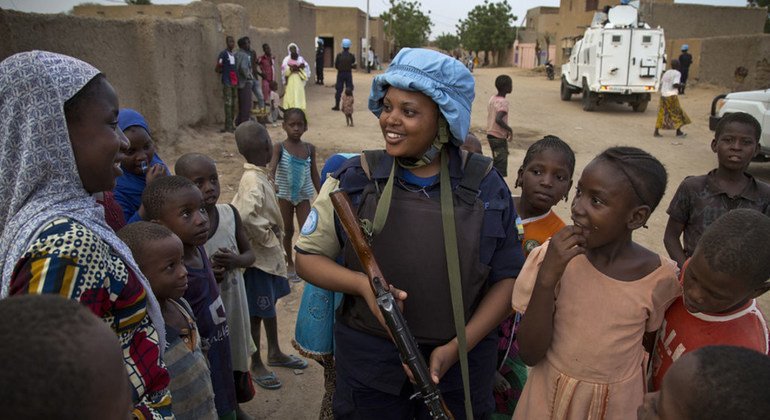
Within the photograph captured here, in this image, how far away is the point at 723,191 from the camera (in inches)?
111

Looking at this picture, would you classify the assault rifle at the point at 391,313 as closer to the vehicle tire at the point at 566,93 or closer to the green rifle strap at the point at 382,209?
the green rifle strap at the point at 382,209

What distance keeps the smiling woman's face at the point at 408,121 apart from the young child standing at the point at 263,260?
167 centimetres

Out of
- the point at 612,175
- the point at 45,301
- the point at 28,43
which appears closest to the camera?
the point at 45,301

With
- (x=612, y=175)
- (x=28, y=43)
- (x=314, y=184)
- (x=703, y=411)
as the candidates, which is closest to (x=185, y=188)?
(x=612, y=175)

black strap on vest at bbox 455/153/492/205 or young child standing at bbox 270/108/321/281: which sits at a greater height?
black strap on vest at bbox 455/153/492/205

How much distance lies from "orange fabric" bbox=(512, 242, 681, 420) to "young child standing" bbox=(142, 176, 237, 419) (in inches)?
52.4

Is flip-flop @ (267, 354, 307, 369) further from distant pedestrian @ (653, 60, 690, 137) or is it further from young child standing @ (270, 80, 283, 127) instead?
distant pedestrian @ (653, 60, 690, 137)

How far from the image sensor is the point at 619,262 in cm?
170

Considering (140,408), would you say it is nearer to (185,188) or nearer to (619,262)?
(185,188)

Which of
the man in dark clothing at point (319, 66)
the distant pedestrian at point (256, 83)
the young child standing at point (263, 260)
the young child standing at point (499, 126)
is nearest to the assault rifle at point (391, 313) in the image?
the young child standing at point (263, 260)

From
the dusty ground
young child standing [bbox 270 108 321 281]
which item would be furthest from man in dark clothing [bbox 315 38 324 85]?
young child standing [bbox 270 108 321 281]

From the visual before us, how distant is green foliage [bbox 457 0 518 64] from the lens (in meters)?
48.8

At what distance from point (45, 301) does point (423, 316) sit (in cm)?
117

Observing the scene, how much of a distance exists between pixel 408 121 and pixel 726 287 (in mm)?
1052
